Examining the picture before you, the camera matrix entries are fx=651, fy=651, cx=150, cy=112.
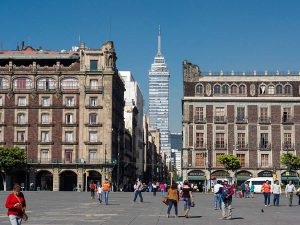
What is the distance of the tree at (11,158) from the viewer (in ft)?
314

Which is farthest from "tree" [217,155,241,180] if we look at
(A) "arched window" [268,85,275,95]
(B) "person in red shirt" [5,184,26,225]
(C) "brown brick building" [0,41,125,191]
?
(B) "person in red shirt" [5,184,26,225]

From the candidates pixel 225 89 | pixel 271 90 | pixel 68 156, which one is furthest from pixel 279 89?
pixel 68 156

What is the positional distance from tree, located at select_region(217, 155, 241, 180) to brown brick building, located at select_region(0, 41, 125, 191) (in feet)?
56.4

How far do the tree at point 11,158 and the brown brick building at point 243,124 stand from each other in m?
24.8

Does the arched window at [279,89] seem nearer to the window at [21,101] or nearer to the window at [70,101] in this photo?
the window at [70,101]

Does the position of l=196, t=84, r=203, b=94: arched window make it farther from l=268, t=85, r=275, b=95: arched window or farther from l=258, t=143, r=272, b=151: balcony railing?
l=258, t=143, r=272, b=151: balcony railing

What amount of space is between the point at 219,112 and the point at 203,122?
9.97ft

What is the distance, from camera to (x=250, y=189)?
70.2 meters

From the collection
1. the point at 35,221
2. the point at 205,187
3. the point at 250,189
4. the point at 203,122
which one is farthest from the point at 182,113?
the point at 35,221

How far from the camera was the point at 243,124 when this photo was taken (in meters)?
100

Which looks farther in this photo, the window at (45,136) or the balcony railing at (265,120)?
the window at (45,136)

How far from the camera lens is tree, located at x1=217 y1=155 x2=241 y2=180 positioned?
94.1 m

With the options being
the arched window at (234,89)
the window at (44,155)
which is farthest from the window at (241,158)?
the window at (44,155)

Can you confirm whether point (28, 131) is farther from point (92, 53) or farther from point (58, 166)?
point (92, 53)
